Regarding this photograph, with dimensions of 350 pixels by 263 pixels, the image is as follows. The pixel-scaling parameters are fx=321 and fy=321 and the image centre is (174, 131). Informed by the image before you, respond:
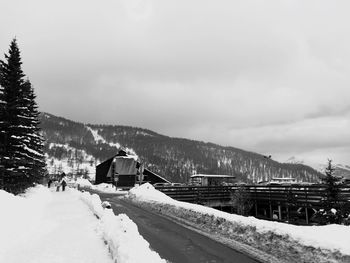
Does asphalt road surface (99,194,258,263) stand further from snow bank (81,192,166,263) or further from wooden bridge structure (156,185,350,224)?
wooden bridge structure (156,185,350,224)

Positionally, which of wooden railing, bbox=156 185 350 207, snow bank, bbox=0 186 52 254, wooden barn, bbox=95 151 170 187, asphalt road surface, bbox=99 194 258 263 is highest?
wooden barn, bbox=95 151 170 187

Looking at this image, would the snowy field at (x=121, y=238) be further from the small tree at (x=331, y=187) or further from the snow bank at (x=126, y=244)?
the small tree at (x=331, y=187)

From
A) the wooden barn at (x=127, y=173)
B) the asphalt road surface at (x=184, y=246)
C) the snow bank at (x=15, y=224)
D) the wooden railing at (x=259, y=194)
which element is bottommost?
the asphalt road surface at (x=184, y=246)

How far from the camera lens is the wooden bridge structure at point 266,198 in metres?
25.9

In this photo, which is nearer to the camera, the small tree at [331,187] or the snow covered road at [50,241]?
the snow covered road at [50,241]

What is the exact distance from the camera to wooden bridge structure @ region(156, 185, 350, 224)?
1018 inches

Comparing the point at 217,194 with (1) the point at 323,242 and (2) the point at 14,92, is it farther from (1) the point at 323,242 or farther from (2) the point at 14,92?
(1) the point at 323,242

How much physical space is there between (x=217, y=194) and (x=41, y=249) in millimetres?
27201

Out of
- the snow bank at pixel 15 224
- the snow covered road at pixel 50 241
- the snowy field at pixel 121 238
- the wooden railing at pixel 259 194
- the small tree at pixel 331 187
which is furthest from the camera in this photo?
the wooden railing at pixel 259 194

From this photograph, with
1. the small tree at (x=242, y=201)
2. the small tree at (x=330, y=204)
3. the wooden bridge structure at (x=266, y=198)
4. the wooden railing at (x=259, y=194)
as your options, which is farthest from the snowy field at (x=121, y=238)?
the small tree at (x=242, y=201)

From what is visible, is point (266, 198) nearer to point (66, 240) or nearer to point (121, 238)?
point (66, 240)

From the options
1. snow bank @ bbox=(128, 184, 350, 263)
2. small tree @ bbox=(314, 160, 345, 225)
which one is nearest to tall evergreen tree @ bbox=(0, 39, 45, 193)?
snow bank @ bbox=(128, 184, 350, 263)

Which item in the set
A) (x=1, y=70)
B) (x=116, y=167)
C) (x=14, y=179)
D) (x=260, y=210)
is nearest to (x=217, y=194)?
(x=260, y=210)

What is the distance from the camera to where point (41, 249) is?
31.2ft
